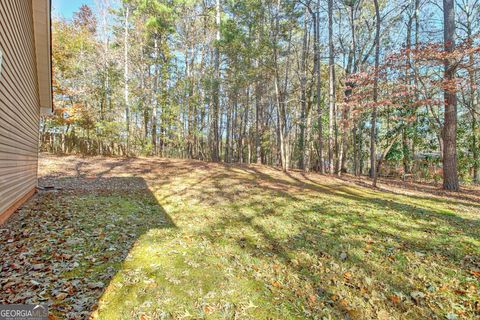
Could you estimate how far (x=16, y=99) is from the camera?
477cm

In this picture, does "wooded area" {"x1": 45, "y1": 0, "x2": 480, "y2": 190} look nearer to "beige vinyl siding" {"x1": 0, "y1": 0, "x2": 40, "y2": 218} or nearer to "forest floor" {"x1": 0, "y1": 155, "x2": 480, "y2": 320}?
"forest floor" {"x1": 0, "y1": 155, "x2": 480, "y2": 320}

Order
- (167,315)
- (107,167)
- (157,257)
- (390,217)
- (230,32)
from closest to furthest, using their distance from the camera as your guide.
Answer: (167,315), (157,257), (390,217), (107,167), (230,32)

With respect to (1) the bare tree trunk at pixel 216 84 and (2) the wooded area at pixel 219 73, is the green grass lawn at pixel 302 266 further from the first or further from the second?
(1) the bare tree trunk at pixel 216 84

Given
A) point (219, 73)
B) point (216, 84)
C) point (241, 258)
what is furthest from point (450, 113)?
point (219, 73)

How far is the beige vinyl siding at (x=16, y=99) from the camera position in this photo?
3.85 metres

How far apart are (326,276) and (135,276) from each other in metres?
2.38

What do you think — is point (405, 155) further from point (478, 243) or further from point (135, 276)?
point (135, 276)

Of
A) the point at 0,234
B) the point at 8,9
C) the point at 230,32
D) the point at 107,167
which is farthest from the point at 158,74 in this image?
the point at 0,234

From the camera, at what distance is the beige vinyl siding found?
385 cm

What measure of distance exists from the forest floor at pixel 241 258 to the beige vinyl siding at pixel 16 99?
69 cm

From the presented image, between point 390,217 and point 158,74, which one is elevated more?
point 158,74

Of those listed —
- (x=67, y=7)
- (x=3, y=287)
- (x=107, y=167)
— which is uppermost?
(x=67, y=7)

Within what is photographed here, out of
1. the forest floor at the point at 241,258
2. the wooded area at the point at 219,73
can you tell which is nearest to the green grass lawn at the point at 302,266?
the forest floor at the point at 241,258

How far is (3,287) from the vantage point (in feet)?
8.41
